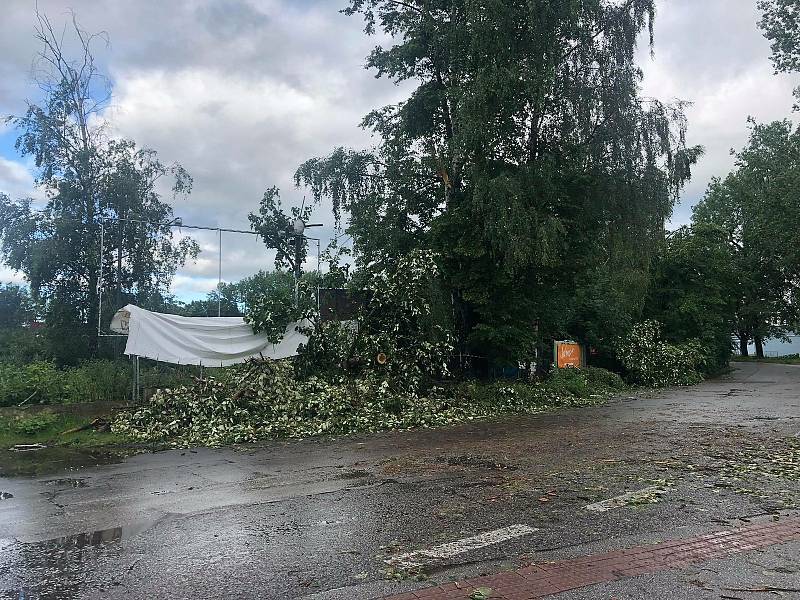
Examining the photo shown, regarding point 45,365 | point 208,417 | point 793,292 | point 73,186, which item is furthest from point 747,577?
point 793,292

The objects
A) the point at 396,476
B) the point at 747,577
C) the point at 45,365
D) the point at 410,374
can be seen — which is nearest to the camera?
the point at 747,577

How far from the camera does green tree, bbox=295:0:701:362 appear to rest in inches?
622

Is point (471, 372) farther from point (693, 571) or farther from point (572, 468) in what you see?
point (693, 571)

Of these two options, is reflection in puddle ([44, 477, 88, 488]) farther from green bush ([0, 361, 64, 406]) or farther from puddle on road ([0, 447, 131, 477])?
green bush ([0, 361, 64, 406])

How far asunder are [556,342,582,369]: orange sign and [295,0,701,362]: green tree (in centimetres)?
398

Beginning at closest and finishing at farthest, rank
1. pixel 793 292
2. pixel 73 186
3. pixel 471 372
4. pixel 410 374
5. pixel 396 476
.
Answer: pixel 396 476 < pixel 410 374 < pixel 73 186 < pixel 471 372 < pixel 793 292

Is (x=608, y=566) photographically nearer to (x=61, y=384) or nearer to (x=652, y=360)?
(x=61, y=384)

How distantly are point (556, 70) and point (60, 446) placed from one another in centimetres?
1429

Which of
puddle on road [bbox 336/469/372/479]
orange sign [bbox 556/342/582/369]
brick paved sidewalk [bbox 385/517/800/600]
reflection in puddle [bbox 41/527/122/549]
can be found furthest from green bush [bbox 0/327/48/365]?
orange sign [bbox 556/342/582/369]

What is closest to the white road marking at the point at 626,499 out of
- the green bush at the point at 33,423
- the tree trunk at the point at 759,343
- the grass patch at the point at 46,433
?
the grass patch at the point at 46,433

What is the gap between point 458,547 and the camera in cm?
504

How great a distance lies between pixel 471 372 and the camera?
1791 centimetres

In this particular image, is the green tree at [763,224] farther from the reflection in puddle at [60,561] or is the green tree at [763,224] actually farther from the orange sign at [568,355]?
the reflection in puddle at [60,561]

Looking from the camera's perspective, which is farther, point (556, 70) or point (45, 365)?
point (556, 70)
